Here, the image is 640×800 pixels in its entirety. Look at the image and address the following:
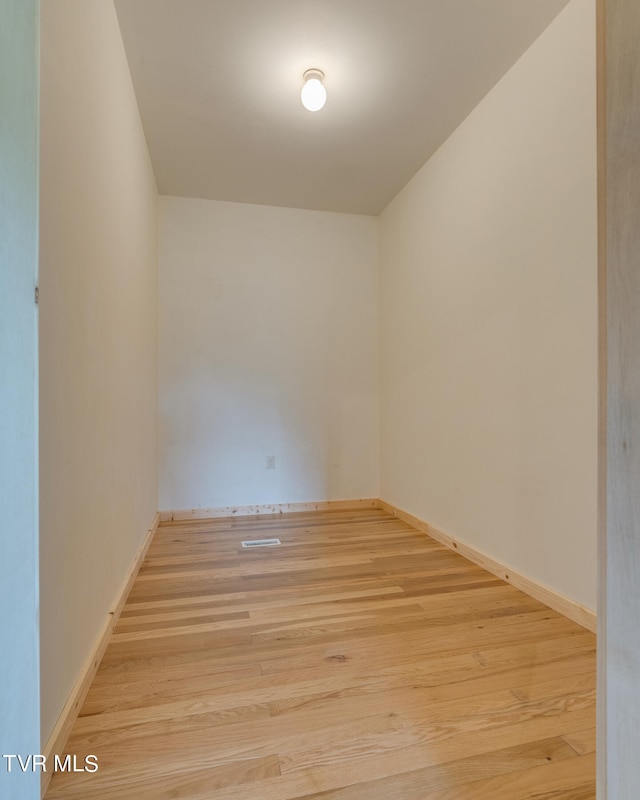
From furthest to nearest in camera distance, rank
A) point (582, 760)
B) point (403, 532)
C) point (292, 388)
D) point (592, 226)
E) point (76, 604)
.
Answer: point (292, 388)
point (403, 532)
point (592, 226)
point (76, 604)
point (582, 760)

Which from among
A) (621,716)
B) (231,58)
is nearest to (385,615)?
(621,716)

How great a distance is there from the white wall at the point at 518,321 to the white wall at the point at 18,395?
1791 mm

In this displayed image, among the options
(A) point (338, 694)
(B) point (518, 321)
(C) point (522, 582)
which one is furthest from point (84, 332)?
(C) point (522, 582)

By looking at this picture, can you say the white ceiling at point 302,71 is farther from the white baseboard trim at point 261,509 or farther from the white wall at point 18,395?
the white baseboard trim at point 261,509

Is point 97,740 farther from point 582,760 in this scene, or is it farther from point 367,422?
point 367,422

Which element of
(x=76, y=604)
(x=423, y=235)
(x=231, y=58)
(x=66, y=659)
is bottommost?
(x=66, y=659)

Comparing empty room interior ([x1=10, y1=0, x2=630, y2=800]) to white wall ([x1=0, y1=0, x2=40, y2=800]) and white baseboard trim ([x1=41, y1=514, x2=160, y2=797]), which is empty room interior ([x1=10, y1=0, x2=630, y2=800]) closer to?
white baseboard trim ([x1=41, y1=514, x2=160, y2=797])

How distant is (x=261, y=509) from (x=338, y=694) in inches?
86.4

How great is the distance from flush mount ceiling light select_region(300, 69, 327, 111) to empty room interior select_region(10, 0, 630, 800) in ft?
0.21

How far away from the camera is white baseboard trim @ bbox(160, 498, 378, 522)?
3211mm

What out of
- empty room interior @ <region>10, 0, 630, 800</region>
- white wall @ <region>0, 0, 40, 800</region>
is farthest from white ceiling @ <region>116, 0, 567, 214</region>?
white wall @ <region>0, 0, 40, 800</region>

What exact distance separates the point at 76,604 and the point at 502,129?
2743 mm

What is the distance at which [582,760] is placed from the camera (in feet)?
3.28

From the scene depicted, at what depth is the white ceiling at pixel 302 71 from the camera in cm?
171
